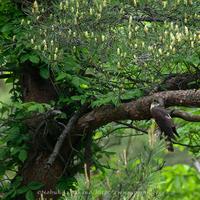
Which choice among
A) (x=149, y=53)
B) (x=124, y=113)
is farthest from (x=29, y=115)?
(x=149, y=53)

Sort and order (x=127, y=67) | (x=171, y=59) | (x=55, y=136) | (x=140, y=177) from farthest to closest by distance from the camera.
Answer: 1. (x=55, y=136)
2. (x=127, y=67)
3. (x=171, y=59)
4. (x=140, y=177)

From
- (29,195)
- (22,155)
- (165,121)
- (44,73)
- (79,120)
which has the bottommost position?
(29,195)

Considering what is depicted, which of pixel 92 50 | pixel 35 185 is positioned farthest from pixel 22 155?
pixel 92 50

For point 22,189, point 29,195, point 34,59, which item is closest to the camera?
point 34,59

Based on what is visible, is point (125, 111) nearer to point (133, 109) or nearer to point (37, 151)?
point (133, 109)

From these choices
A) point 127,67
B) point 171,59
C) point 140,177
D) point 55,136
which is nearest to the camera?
point 140,177

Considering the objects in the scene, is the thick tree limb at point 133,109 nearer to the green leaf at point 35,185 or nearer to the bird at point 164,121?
the bird at point 164,121

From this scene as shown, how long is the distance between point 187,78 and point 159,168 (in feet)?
7.22

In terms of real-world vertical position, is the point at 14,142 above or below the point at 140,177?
above

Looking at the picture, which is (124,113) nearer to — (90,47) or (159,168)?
(90,47)

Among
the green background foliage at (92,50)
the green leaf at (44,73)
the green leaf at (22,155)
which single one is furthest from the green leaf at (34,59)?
the green leaf at (22,155)

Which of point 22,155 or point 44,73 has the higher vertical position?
point 44,73

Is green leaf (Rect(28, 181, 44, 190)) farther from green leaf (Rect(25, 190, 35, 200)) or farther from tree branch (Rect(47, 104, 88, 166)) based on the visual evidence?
tree branch (Rect(47, 104, 88, 166))

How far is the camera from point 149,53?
4883mm
